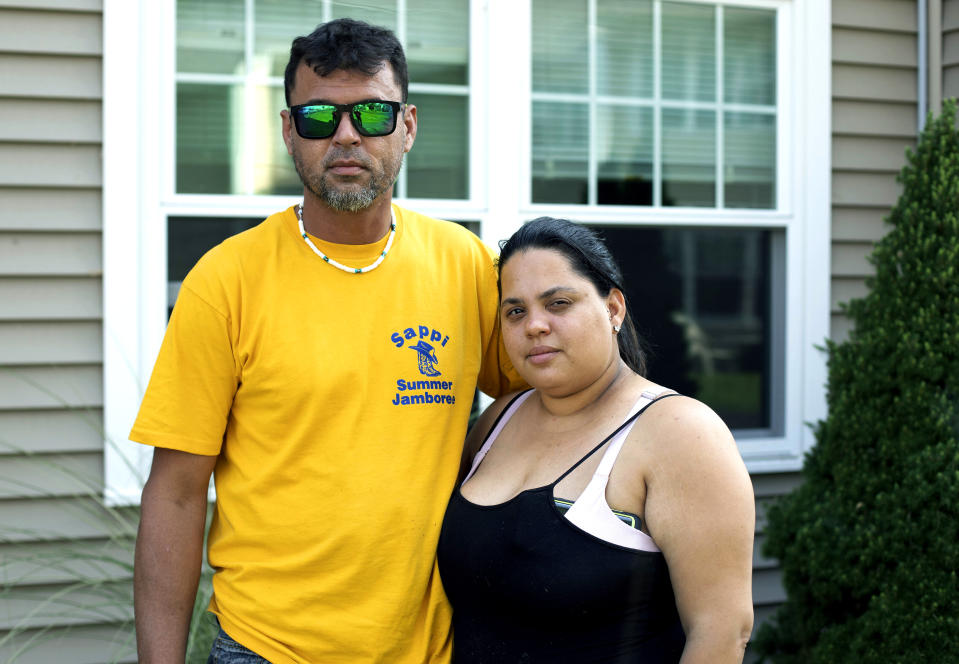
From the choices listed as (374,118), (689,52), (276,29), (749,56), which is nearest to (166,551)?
(374,118)

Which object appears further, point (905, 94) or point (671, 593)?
point (905, 94)

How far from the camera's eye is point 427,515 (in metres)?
1.86

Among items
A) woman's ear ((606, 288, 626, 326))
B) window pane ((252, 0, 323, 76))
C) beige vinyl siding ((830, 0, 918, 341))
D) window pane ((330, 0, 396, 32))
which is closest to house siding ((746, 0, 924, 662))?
beige vinyl siding ((830, 0, 918, 341))

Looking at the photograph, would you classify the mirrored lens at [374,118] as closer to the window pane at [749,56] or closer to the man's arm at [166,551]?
the man's arm at [166,551]

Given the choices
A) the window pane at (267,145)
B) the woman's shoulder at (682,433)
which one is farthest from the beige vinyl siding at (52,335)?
the woman's shoulder at (682,433)

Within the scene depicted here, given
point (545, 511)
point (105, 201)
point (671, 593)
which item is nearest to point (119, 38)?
point (105, 201)

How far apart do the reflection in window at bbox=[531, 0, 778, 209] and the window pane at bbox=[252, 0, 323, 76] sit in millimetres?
927

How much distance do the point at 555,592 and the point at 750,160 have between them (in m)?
2.90

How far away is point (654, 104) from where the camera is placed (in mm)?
3926

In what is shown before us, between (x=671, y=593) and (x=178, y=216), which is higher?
(x=178, y=216)

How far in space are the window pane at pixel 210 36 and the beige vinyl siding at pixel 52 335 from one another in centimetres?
29

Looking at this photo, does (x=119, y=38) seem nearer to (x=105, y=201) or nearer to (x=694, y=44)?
(x=105, y=201)

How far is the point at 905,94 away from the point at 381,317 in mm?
3210

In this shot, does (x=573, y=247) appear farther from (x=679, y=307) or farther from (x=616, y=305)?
(x=679, y=307)
